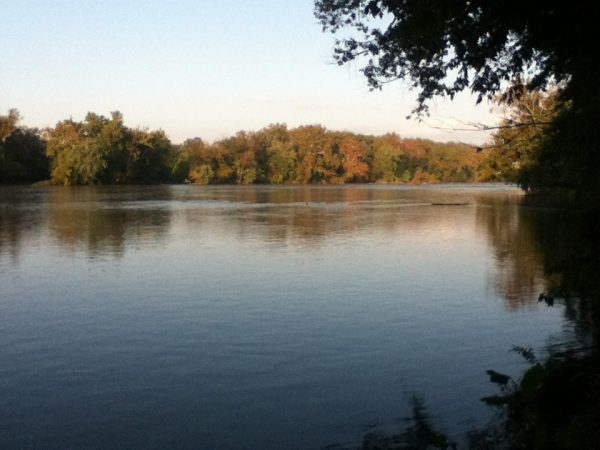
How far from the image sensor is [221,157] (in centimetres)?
13225

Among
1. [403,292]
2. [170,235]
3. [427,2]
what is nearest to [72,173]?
[170,235]

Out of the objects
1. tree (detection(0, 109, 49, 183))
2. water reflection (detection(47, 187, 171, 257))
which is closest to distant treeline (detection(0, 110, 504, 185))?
tree (detection(0, 109, 49, 183))

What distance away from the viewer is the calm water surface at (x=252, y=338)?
317 inches

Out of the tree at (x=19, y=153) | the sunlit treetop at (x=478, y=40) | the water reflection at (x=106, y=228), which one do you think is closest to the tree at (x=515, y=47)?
the sunlit treetop at (x=478, y=40)

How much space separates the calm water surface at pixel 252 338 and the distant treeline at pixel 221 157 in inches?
3238

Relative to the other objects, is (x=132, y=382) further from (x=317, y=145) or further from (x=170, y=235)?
(x=317, y=145)

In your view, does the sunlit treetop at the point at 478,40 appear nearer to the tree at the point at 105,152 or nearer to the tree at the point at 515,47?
the tree at the point at 515,47

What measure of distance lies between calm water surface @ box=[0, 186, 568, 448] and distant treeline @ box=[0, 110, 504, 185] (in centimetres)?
8224

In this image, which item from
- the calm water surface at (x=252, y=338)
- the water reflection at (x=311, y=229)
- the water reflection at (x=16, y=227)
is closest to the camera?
the calm water surface at (x=252, y=338)

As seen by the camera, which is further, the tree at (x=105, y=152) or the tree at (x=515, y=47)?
the tree at (x=105, y=152)

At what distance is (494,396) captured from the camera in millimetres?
8312

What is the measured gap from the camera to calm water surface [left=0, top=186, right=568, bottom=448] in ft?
26.4

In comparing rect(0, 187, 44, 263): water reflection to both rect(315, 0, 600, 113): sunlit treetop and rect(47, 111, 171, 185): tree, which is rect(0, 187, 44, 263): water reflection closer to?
rect(315, 0, 600, 113): sunlit treetop

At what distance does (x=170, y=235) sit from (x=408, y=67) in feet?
59.9
